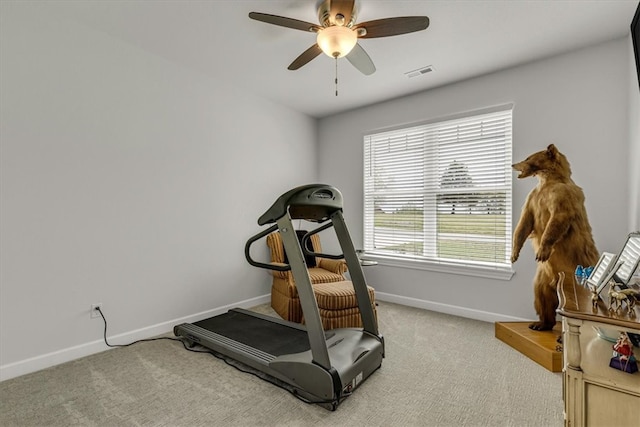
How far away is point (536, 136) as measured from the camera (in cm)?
300

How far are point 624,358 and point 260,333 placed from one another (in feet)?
7.68

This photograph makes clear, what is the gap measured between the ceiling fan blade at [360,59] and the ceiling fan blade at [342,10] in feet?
0.70

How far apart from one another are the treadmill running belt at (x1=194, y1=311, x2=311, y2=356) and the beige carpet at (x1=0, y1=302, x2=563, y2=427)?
9.9 inches

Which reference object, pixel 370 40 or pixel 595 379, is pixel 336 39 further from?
pixel 595 379

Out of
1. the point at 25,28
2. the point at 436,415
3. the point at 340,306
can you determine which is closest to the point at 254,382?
the point at 340,306

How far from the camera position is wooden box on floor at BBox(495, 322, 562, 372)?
220 centimetres

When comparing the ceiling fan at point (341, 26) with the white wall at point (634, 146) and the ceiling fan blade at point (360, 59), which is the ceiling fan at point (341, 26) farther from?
the white wall at point (634, 146)

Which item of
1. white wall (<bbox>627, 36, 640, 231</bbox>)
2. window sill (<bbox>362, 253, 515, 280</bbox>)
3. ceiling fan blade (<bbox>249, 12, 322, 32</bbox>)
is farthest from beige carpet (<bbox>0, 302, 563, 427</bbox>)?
ceiling fan blade (<bbox>249, 12, 322, 32</bbox>)

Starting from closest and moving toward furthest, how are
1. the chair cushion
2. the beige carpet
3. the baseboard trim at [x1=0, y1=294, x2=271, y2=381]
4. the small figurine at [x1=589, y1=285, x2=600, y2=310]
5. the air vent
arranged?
the small figurine at [x1=589, y1=285, x2=600, y2=310]
the beige carpet
the baseboard trim at [x1=0, y1=294, x2=271, y2=381]
the chair cushion
the air vent

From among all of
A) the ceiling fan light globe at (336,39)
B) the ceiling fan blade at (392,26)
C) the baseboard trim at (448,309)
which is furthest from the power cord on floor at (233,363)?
the ceiling fan blade at (392,26)

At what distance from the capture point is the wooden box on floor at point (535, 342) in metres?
2.20

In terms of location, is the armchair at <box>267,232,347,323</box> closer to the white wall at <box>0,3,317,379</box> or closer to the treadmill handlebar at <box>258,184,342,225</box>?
the white wall at <box>0,3,317,379</box>

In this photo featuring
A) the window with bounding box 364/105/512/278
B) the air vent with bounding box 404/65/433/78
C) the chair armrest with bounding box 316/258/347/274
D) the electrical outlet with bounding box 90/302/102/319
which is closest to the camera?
the electrical outlet with bounding box 90/302/102/319

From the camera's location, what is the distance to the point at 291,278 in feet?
10.8
